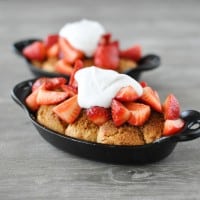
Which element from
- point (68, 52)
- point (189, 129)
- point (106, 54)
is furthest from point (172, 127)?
point (68, 52)

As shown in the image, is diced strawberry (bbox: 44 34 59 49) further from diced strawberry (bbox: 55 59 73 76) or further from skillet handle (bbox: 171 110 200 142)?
skillet handle (bbox: 171 110 200 142)

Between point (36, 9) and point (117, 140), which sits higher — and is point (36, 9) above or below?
below

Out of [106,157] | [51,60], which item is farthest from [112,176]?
[51,60]

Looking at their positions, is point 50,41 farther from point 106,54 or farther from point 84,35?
point 106,54

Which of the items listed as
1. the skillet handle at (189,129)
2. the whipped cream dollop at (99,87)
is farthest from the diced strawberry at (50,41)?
the skillet handle at (189,129)

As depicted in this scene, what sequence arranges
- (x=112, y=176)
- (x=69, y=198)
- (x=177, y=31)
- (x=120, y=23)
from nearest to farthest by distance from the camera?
(x=69, y=198) < (x=112, y=176) < (x=177, y=31) < (x=120, y=23)

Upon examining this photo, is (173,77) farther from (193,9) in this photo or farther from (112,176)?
(193,9)

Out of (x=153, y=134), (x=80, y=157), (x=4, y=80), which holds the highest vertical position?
(x=153, y=134)

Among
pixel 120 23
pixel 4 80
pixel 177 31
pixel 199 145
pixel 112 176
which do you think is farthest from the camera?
pixel 120 23
